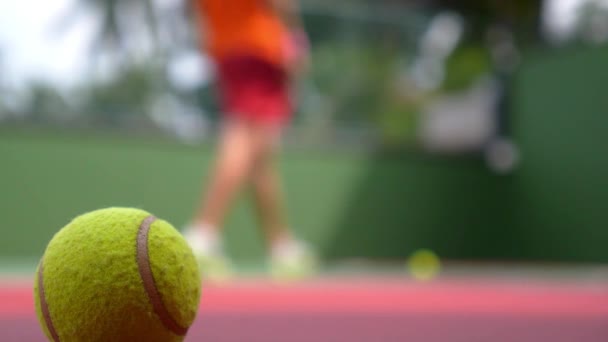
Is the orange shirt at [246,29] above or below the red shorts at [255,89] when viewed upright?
above

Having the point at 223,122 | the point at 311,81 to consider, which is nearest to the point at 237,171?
the point at 223,122

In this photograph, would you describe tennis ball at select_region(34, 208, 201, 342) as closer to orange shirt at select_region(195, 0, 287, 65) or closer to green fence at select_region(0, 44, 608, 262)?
orange shirt at select_region(195, 0, 287, 65)

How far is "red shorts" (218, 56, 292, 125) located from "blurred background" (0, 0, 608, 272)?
4.89ft

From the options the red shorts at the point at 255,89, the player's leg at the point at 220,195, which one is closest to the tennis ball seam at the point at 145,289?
the player's leg at the point at 220,195

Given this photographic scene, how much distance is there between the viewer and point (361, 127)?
18.1ft

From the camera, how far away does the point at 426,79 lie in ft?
18.9

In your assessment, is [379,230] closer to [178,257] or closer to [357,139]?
[357,139]

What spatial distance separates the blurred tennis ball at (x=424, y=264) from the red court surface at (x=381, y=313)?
112cm

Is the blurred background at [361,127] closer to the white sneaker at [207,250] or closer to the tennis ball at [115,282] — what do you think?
the white sneaker at [207,250]

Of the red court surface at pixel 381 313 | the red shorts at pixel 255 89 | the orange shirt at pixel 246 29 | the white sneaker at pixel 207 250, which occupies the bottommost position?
the white sneaker at pixel 207 250

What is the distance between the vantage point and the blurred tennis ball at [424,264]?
173 inches

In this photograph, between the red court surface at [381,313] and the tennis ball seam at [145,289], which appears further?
the red court surface at [381,313]

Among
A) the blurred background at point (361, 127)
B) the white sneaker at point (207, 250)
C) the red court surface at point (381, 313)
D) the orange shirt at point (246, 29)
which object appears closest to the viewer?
the red court surface at point (381, 313)

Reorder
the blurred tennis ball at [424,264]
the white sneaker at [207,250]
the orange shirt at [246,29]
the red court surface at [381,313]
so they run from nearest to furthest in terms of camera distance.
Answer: the red court surface at [381,313] < the white sneaker at [207,250] < the orange shirt at [246,29] < the blurred tennis ball at [424,264]
